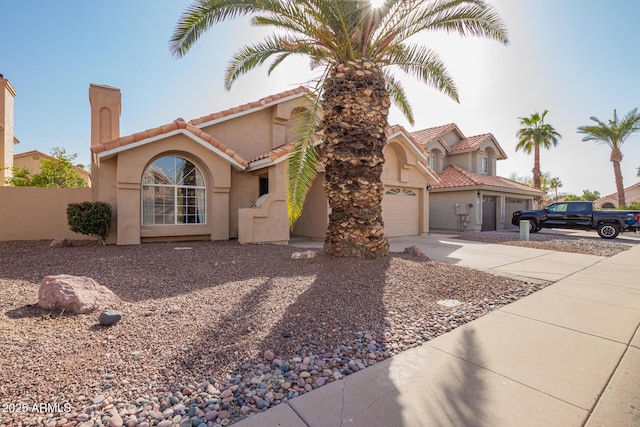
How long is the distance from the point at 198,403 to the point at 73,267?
6.13 metres

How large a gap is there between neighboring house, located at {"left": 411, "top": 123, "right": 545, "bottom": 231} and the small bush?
17.7 m

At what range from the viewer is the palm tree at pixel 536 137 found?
87.4 ft

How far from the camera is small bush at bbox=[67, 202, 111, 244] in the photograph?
9477 mm

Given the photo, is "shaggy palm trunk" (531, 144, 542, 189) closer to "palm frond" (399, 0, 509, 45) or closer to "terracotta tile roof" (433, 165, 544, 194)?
"terracotta tile roof" (433, 165, 544, 194)

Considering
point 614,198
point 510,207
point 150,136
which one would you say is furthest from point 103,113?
point 614,198

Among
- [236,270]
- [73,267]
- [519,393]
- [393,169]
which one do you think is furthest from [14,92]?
[519,393]

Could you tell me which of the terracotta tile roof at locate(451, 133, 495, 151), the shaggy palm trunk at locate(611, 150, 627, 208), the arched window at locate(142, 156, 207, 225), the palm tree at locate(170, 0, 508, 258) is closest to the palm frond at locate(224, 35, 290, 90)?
the palm tree at locate(170, 0, 508, 258)

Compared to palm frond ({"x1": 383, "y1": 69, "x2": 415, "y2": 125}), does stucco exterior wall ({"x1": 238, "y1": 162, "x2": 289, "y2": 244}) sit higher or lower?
lower

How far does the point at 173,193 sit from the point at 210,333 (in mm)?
8881

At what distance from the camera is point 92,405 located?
95.9 inches

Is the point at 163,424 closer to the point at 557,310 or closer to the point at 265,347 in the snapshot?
the point at 265,347

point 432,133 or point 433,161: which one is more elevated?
point 432,133

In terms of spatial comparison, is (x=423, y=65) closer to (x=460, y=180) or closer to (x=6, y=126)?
(x=460, y=180)

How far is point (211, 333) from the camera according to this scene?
3.71m
